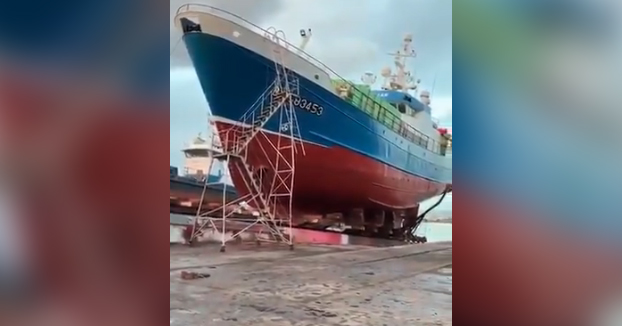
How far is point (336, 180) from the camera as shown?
4.71ft

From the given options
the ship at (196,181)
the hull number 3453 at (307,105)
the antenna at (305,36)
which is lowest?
the ship at (196,181)

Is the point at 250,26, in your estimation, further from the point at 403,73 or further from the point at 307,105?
the point at 403,73

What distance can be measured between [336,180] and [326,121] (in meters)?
0.18

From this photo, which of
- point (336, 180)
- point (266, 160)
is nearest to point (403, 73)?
point (336, 180)

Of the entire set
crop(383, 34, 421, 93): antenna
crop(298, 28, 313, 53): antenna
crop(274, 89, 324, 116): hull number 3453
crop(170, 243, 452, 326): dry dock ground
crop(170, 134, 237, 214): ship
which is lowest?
crop(170, 243, 452, 326): dry dock ground

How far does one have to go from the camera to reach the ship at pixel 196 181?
1409 millimetres

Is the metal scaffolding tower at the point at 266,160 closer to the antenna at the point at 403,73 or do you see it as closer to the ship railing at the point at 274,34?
the ship railing at the point at 274,34

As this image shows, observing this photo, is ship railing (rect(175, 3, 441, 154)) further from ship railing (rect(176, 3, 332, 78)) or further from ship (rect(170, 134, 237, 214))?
ship (rect(170, 134, 237, 214))

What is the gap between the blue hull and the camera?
1.41m

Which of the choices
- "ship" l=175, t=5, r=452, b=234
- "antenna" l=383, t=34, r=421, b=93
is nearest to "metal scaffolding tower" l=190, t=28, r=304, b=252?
"ship" l=175, t=5, r=452, b=234

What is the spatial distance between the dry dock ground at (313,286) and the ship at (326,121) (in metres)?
0.10

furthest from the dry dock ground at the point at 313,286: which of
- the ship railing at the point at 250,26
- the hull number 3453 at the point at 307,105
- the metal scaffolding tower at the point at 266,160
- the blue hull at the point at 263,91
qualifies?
the ship railing at the point at 250,26
